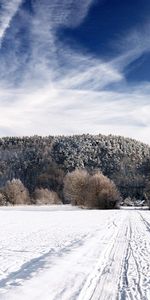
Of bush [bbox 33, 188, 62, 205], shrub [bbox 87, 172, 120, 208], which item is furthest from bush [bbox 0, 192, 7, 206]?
shrub [bbox 87, 172, 120, 208]

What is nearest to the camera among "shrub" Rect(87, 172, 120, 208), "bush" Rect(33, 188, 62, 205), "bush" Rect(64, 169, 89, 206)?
"shrub" Rect(87, 172, 120, 208)

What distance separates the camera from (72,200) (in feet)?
381

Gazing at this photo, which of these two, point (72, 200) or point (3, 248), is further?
point (72, 200)

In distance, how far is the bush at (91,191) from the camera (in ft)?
347

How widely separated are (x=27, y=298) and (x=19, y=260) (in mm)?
5509

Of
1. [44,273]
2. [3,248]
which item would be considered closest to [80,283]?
[44,273]

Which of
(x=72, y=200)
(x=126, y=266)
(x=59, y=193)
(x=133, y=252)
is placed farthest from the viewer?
(x=59, y=193)

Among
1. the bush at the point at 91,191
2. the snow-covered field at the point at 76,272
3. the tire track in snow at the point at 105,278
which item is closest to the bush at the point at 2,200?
the bush at the point at 91,191

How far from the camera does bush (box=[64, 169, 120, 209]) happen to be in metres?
106

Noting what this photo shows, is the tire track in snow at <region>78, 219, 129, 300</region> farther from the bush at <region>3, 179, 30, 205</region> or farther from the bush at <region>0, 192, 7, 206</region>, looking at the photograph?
the bush at <region>3, 179, 30, 205</region>

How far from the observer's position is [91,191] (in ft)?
355

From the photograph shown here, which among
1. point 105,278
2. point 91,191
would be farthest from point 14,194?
point 105,278

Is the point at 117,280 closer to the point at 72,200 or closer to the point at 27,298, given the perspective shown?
the point at 27,298

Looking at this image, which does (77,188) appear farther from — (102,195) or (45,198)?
(45,198)
